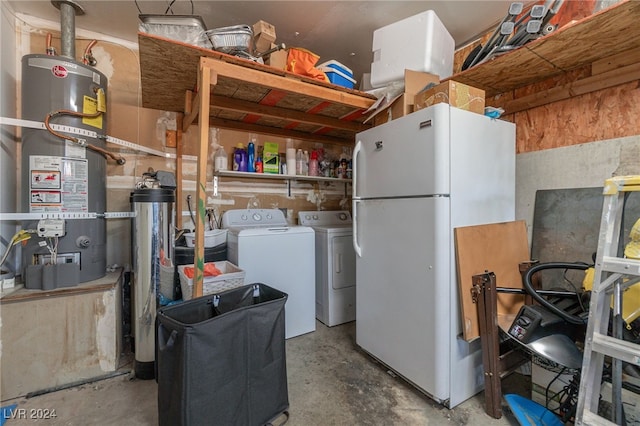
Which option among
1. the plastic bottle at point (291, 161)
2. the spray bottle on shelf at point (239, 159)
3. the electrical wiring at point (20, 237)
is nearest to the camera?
the electrical wiring at point (20, 237)

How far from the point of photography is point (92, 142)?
204 centimetres

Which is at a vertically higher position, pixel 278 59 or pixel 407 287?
pixel 278 59

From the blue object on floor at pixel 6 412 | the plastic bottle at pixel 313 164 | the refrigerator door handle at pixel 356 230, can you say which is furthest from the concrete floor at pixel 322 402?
the plastic bottle at pixel 313 164

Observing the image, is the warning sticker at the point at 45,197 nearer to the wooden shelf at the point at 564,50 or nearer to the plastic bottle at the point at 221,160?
the plastic bottle at the point at 221,160

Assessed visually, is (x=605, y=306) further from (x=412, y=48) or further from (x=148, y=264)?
(x=148, y=264)

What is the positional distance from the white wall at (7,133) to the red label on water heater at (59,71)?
0.49 meters

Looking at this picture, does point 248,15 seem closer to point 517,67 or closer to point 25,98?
point 25,98

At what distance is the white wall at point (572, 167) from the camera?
163cm

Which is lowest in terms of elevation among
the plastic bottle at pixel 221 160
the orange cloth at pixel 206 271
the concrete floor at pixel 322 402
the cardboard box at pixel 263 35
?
the concrete floor at pixel 322 402

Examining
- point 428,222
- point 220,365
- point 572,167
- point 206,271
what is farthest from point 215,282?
point 572,167

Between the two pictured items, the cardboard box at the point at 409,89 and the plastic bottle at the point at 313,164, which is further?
the plastic bottle at the point at 313,164

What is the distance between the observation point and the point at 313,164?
10.7ft

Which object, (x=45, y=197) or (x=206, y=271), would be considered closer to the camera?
(x=45, y=197)

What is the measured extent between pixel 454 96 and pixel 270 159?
6.14 ft
